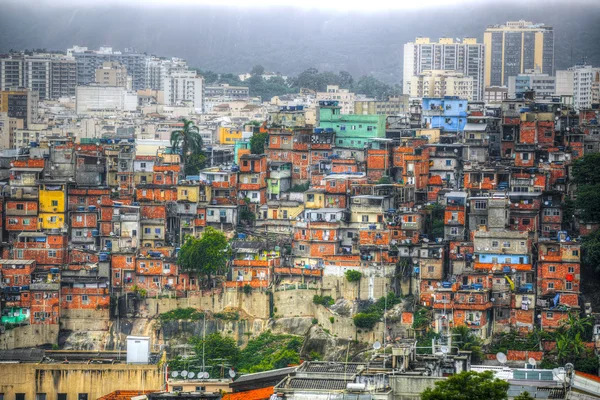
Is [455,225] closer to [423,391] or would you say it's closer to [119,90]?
[423,391]

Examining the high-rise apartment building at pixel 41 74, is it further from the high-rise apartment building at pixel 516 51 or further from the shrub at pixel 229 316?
the shrub at pixel 229 316

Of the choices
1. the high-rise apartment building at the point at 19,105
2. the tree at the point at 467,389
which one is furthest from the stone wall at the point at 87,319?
the high-rise apartment building at the point at 19,105

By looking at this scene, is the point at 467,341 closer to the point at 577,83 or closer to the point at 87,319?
the point at 87,319

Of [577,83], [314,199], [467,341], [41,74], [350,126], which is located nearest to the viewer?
[467,341]

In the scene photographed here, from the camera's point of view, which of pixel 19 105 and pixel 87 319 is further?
pixel 19 105

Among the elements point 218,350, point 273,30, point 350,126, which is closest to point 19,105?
point 350,126

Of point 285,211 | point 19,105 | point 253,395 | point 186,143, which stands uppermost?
point 19,105

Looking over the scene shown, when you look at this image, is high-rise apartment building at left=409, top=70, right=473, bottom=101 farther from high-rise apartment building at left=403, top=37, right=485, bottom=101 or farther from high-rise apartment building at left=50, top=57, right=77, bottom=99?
high-rise apartment building at left=50, top=57, right=77, bottom=99
